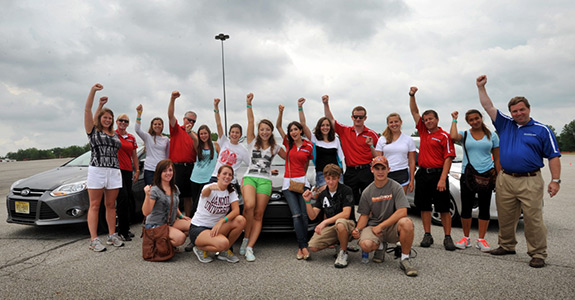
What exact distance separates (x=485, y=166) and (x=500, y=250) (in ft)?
3.13

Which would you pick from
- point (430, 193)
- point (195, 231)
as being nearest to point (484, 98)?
point (430, 193)

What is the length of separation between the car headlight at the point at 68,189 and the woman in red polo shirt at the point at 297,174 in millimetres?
2887

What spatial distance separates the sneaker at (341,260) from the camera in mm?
3508

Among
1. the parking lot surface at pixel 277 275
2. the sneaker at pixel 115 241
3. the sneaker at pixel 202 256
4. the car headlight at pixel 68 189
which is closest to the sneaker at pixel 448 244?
the parking lot surface at pixel 277 275

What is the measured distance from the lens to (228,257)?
3736mm

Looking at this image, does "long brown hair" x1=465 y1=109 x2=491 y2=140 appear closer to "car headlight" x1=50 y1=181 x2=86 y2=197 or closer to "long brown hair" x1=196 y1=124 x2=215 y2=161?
"long brown hair" x1=196 y1=124 x2=215 y2=161

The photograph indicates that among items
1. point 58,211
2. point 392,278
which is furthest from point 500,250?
point 58,211

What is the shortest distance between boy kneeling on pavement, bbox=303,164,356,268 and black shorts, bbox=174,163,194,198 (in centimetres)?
197

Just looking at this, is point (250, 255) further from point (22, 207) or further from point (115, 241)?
point (22, 207)

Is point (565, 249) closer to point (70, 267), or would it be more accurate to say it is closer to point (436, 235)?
point (436, 235)

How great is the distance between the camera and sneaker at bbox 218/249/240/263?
3699mm

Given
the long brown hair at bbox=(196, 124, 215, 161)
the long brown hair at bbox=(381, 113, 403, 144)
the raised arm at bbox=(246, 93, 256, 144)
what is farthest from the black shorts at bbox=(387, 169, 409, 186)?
A: the long brown hair at bbox=(196, 124, 215, 161)

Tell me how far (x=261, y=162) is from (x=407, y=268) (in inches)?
75.9

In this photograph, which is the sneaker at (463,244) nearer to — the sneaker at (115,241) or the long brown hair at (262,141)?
the long brown hair at (262,141)
